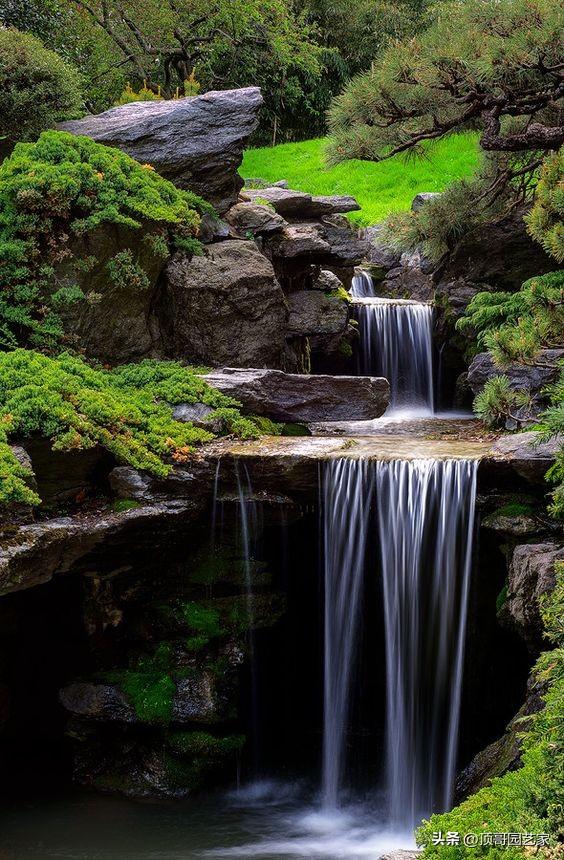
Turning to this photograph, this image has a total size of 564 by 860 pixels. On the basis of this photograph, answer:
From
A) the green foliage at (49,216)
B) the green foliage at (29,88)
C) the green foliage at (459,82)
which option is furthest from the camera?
the green foliage at (29,88)

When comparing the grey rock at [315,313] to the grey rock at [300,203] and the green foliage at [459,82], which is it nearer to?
the grey rock at [300,203]

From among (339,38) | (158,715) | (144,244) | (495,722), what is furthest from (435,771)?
(339,38)

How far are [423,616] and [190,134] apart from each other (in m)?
8.24

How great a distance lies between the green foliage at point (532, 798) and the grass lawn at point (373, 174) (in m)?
19.6

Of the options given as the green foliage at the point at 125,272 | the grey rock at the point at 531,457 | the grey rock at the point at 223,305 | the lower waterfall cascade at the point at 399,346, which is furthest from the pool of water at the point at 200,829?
the lower waterfall cascade at the point at 399,346

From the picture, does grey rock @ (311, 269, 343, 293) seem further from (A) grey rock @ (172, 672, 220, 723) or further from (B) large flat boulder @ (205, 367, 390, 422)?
(A) grey rock @ (172, 672, 220, 723)

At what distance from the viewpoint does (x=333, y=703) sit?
9508 mm

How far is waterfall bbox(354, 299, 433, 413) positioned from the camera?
15.2m

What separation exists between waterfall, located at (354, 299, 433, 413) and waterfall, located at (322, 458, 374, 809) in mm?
6333

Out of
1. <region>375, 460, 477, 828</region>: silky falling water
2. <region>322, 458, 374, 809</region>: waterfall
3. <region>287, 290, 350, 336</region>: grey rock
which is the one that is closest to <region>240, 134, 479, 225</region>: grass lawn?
<region>287, 290, 350, 336</region>: grey rock

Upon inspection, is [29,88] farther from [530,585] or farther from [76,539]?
[530,585]

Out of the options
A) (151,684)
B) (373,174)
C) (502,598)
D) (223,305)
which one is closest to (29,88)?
(223,305)

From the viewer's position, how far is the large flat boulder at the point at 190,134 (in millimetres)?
12852

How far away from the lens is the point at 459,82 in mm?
9547
